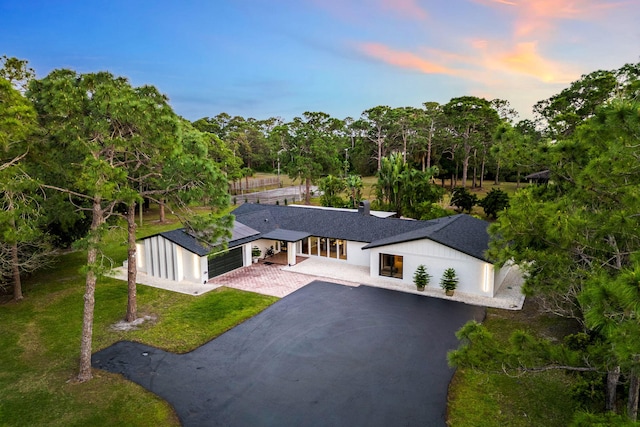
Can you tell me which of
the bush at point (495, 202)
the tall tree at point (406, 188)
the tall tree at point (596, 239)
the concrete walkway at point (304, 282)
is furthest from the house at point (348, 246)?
the bush at point (495, 202)

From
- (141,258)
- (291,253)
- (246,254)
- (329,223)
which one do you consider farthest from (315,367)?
(141,258)

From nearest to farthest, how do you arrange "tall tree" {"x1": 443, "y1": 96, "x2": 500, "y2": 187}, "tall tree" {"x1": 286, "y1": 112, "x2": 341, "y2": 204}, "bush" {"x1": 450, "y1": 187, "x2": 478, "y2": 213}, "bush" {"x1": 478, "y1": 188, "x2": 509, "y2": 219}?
"bush" {"x1": 478, "y1": 188, "x2": 509, "y2": 219}, "bush" {"x1": 450, "y1": 187, "x2": 478, "y2": 213}, "tall tree" {"x1": 286, "y1": 112, "x2": 341, "y2": 204}, "tall tree" {"x1": 443, "y1": 96, "x2": 500, "y2": 187}

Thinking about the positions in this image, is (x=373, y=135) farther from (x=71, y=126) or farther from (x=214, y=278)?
(x=71, y=126)

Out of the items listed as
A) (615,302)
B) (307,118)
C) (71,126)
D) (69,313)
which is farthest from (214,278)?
(307,118)

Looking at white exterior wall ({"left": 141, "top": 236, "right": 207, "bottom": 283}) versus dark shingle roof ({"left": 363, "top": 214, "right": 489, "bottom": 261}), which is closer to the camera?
dark shingle roof ({"left": 363, "top": 214, "right": 489, "bottom": 261})

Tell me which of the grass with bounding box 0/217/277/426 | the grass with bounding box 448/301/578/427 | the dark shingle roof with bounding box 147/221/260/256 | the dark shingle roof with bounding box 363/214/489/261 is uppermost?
the dark shingle roof with bounding box 363/214/489/261

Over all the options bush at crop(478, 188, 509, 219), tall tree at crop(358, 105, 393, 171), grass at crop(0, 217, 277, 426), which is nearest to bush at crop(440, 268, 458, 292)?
grass at crop(0, 217, 277, 426)

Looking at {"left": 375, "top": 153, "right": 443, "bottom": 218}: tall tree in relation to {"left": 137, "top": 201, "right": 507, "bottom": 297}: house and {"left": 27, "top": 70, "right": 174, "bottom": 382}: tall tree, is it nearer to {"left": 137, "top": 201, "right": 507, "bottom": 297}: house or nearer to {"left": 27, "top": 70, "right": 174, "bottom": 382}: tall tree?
{"left": 137, "top": 201, "right": 507, "bottom": 297}: house
